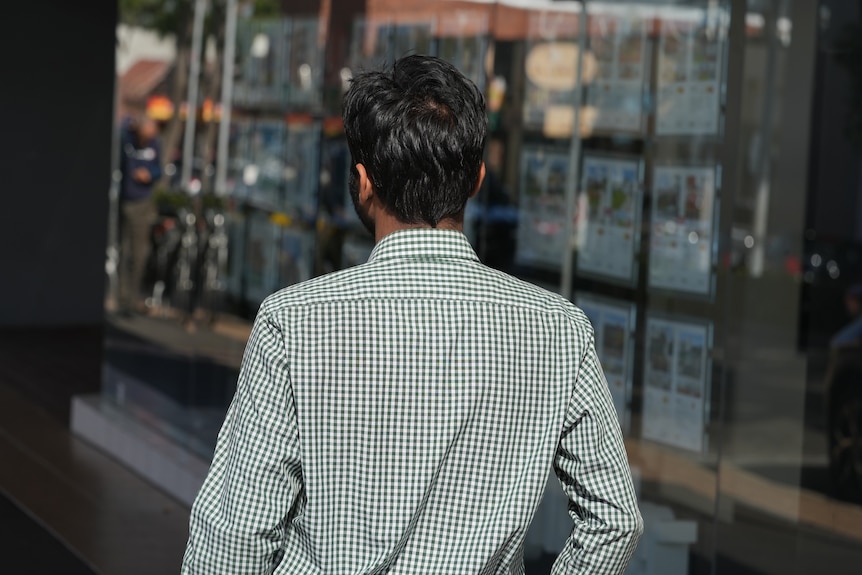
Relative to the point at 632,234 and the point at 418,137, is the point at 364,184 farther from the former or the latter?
the point at 632,234

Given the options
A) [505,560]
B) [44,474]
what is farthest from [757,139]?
[505,560]

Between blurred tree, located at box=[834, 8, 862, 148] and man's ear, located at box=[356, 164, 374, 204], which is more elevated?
blurred tree, located at box=[834, 8, 862, 148]

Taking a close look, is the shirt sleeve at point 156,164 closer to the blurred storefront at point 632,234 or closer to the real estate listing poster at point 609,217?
the blurred storefront at point 632,234

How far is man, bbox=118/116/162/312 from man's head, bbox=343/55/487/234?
6.47 metres

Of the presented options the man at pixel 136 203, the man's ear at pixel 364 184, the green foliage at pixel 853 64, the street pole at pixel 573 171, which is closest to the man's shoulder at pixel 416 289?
the man's ear at pixel 364 184

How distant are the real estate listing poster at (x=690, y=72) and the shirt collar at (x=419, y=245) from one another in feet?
9.55

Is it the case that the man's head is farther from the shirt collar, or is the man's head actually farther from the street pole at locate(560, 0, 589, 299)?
the street pole at locate(560, 0, 589, 299)

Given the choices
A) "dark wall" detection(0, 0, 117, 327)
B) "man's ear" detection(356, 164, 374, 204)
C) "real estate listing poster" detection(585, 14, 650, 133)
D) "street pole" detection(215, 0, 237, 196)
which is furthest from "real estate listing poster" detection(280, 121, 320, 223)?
"dark wall" detection(0, 0, 117, 327)

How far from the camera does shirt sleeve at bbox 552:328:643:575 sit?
2.06 metres

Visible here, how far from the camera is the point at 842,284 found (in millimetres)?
10227

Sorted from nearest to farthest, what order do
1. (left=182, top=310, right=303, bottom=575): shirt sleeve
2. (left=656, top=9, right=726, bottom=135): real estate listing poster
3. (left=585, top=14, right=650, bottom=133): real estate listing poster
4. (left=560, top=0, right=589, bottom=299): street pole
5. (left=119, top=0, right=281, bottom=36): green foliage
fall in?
(left=182, top=310, right=303, bottom=575): shirt sleeve → (left=656, top=9, right=726, bottom=135): real estate listing poster → (left=585, top=14, right=650, bottom=133): real estate listing poster → (left=560, top=0, right=589, bottom=299): street pole → (left=119, top=0, right=281, bottom=36): green foliage

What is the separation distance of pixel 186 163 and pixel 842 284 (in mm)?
5168

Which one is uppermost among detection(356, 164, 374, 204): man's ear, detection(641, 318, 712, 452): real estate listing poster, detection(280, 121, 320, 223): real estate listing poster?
detection(280, 121, 320, 223): real estate listing poster

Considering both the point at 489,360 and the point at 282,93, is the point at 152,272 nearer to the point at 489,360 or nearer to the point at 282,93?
the point at 282,93
